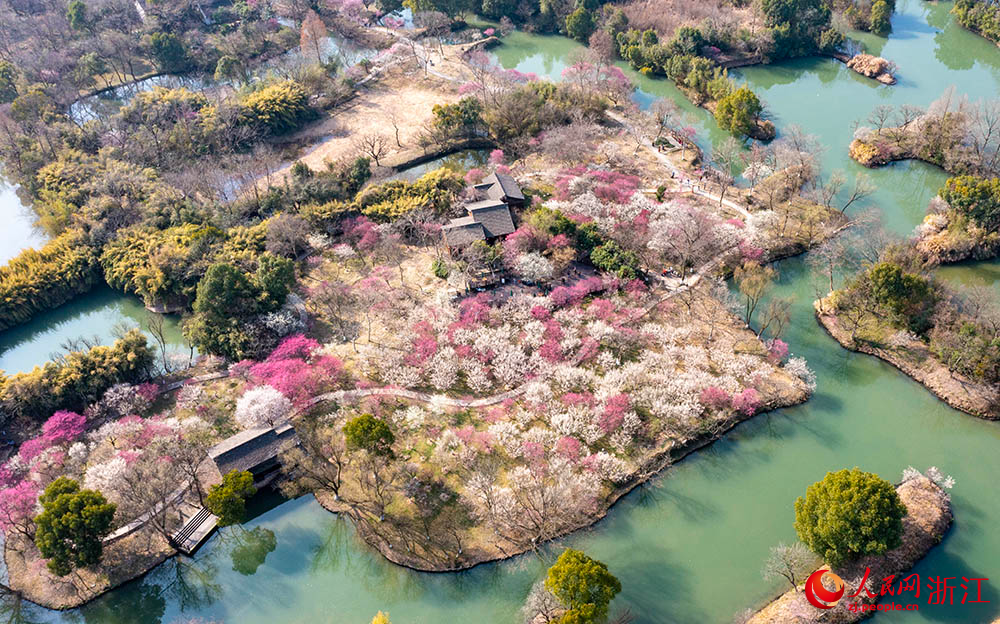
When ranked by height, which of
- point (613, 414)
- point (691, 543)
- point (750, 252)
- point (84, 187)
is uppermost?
point (84, 187)

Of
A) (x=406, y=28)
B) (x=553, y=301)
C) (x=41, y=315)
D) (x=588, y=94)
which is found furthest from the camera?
(x=406, y=28)

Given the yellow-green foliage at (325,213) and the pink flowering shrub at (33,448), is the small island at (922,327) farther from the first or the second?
the pink flowering shrub at (33,448)

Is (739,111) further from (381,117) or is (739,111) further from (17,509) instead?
(17,509)

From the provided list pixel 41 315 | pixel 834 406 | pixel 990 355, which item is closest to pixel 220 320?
pixel 41 315

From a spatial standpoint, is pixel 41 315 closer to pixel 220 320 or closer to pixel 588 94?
pixel 220 320

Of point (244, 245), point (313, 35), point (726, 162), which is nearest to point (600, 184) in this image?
point (726, 162)

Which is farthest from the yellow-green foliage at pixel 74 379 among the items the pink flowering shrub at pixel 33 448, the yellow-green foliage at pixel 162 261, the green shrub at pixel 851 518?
the green shrub at pixel 851 518
